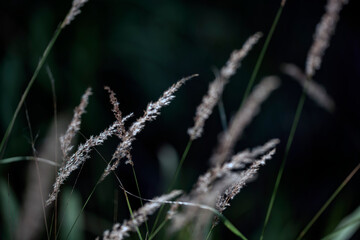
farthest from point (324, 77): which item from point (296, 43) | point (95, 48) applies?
point (95, 48)

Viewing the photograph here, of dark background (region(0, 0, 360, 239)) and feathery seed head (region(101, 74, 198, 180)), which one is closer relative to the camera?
feathery seed head (region(101, 74, 198, 180))

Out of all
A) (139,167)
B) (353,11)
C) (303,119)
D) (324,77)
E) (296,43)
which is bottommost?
(139,167)

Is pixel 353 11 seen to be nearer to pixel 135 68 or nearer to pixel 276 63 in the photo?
pixel 276 63

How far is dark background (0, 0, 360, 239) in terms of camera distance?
2.12m

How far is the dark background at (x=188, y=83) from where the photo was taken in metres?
2.12

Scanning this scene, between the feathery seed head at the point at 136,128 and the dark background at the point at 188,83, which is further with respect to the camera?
the dark background at the point at 188,83

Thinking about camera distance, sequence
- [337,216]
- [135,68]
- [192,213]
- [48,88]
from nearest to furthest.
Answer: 1. [192,213]
2. [337,216]
3. [48,88]
4. [135,68]

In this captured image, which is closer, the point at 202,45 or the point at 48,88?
the point at 48,88

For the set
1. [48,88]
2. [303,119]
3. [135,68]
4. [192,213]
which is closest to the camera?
[192,213]

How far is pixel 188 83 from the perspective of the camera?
102 inches

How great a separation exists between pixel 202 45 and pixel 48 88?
3.06 ft

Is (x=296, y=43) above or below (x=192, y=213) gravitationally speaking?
above

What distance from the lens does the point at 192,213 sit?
1.01 meters

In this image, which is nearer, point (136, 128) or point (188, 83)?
point (136, 128)
